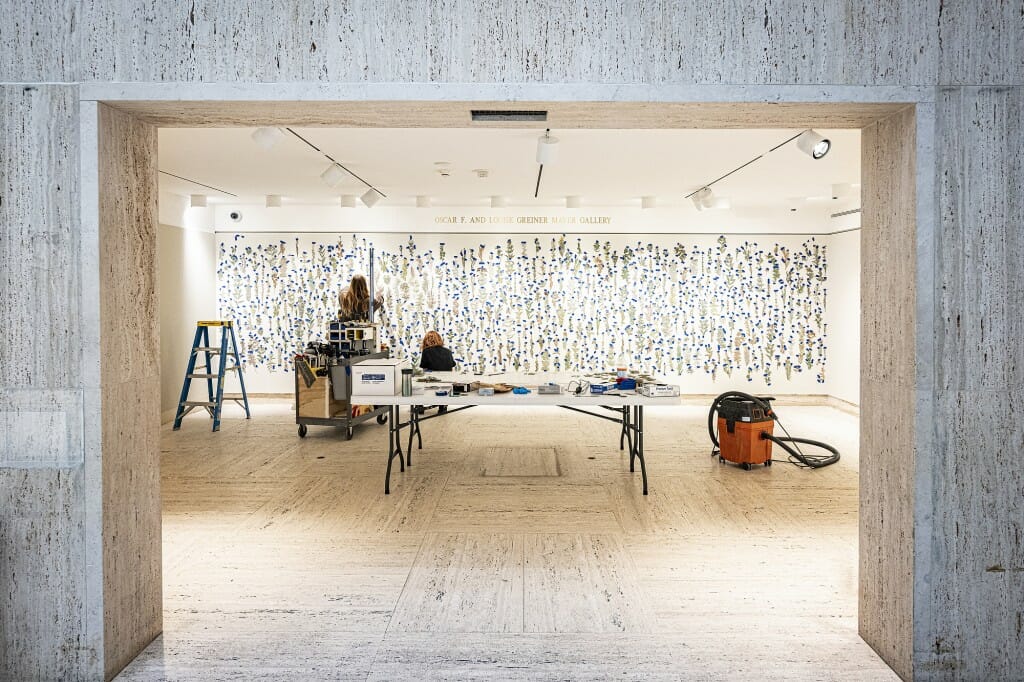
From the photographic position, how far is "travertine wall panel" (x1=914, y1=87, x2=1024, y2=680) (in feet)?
9.18

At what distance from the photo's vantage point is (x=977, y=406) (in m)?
2.81

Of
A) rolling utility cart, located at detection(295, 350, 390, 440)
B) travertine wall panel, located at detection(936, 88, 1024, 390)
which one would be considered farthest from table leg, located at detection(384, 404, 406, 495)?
travertine wall panel, located at detection(936, 88, 1024, 390)

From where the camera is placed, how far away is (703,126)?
3.26m

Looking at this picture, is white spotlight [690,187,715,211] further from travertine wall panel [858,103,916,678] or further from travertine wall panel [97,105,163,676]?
travertine wall panel [97,105,163,676]

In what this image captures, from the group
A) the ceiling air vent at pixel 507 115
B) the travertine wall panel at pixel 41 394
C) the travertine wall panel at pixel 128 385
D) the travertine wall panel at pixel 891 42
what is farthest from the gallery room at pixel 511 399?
the travertine wall panel at pixel 891 42

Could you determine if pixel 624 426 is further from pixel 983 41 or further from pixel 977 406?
pixel 983 41

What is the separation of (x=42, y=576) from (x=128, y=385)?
0.79 m

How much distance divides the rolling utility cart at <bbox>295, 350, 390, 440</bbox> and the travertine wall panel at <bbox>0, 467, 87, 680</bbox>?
16.3 ft

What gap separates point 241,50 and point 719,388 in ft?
29.7

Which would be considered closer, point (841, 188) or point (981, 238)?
point (981, 238)

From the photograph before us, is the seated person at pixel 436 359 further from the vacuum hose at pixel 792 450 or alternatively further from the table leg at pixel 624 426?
the vacuum hose at pixel 792 450

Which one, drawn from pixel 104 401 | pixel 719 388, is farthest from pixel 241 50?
pixel 719 388

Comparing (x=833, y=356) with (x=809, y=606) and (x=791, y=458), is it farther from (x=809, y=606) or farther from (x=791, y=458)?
(x=809, y=606)

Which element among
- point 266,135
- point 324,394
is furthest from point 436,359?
point 266,135
